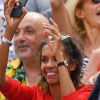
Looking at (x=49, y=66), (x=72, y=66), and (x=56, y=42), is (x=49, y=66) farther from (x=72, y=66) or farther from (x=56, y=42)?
(x=56, y=42)

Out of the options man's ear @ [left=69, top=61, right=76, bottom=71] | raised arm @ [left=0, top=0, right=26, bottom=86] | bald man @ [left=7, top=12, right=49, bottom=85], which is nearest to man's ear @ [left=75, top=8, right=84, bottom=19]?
bald man @ [left=7, top=12, right=49, bottom=85]

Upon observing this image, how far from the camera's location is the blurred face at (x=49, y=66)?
3.95m

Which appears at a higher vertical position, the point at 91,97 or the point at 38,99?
the point at 91,97

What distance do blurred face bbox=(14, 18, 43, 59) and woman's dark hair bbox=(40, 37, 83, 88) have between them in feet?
2.34

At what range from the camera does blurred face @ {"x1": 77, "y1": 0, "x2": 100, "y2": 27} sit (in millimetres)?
4824

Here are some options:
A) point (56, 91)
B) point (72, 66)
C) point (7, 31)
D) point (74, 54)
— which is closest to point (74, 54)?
→ point (74, 54)

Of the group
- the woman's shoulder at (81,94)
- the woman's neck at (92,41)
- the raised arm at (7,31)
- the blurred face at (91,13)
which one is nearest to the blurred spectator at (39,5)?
the blurred face at (91,13)

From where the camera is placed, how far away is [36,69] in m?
4.79

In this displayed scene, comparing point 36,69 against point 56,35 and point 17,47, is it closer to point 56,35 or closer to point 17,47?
point 17,47

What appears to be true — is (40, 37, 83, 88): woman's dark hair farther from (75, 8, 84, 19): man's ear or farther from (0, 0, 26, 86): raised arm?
(75, 8, 84, 19): man's ear

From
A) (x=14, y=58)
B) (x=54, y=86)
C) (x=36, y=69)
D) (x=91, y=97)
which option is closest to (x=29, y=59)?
(x=36, y=69)

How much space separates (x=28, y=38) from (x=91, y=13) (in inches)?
25.9

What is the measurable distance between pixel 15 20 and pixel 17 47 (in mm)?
908

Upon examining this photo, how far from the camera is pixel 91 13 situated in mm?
4859
